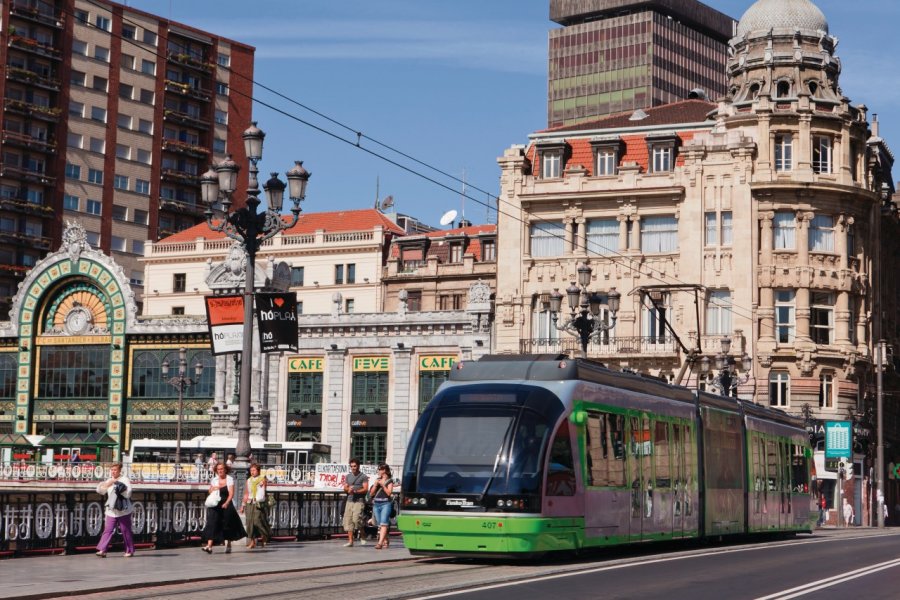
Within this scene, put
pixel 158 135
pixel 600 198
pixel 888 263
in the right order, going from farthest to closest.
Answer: pixel 158 135 < pixel 888 263 < pixel 600 198

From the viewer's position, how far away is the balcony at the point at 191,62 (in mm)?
100625

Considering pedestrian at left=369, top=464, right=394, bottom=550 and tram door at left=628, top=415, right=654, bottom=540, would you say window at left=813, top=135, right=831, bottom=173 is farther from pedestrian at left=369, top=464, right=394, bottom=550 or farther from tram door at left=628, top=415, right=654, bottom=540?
tram door at left=628, top=415, right=654, bottom=540

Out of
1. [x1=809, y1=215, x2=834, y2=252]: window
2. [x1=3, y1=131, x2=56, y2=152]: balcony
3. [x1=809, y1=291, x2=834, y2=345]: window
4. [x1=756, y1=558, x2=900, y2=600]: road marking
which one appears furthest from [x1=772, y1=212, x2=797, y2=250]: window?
[x1=3, y1=131, x2=56, y2=152]: balcony

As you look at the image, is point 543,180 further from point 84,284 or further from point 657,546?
point 657,546

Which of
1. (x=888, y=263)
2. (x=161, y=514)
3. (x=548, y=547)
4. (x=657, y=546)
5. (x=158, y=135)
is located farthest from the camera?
(x=158, y=135)

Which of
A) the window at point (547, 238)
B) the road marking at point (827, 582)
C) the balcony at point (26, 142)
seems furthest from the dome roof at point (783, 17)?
the balcony at point (26, 142)

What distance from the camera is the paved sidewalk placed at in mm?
17781

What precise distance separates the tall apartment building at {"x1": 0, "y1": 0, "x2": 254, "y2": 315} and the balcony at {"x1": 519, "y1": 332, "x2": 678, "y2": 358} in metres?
41.7

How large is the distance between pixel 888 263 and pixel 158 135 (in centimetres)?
5244

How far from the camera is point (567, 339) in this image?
62.1m

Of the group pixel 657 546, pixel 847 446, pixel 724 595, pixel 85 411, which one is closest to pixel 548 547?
pixel 724 595

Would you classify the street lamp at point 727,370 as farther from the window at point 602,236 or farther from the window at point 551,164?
the window at point 551,164

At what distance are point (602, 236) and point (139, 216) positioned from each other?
1813 inches

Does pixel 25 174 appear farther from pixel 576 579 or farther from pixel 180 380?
pixel 576 579
